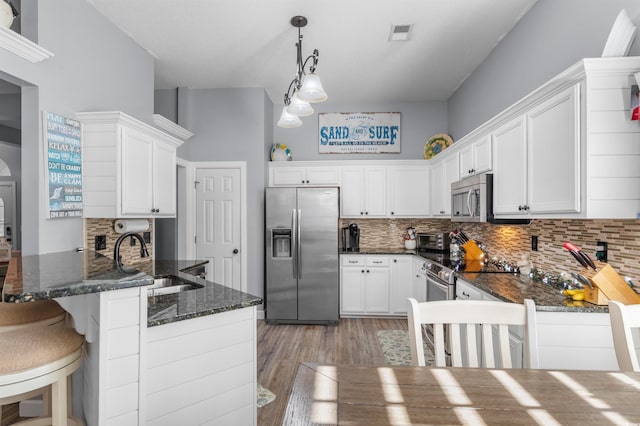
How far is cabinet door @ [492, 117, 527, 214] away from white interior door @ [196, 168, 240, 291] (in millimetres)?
3018

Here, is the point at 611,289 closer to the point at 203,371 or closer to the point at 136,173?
the point at 203,371

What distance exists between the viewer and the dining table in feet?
2.78

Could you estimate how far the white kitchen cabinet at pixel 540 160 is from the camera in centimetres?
184

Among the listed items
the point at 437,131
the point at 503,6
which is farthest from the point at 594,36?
the point at 437,131

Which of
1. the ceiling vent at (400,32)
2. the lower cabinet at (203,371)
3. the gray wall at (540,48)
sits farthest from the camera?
the ceiling vent at (400,32)

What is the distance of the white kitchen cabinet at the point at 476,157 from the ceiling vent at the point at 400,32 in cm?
115

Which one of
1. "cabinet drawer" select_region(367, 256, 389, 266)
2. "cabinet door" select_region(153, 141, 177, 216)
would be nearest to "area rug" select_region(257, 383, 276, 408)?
"cabinet door" select_region(153, 141, 177, 216)

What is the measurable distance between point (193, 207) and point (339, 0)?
3.02m

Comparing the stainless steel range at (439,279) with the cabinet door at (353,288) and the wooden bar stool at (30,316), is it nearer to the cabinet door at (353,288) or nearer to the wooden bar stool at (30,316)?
the cabinet door at (353,288)

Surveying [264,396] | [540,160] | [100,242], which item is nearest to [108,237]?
[100,242]

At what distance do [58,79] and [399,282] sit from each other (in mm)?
3956

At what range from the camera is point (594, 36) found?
2.10 metres

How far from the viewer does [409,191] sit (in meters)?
4.71

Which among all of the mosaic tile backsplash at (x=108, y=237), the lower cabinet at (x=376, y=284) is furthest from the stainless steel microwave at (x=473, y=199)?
the mosaic tile backsplash at (x=108, y=237)
